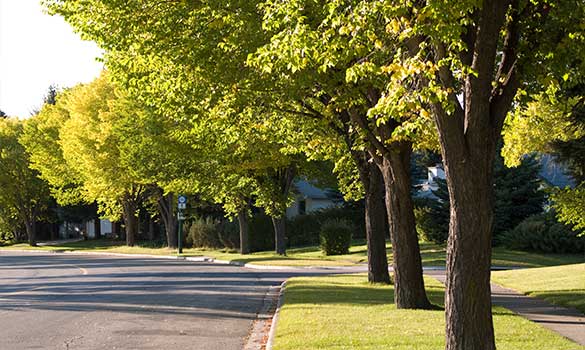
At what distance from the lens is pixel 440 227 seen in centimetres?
4450

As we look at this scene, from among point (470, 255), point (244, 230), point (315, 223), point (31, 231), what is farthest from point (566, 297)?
point (31, 231)

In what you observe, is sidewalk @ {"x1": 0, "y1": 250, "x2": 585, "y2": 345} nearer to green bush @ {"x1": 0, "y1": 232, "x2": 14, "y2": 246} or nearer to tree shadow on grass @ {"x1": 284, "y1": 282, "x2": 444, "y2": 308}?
tree shadow on grass @ {"x1": 284, "y1": 282, "x2": 444, "y2": 308}

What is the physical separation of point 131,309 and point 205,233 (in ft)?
122

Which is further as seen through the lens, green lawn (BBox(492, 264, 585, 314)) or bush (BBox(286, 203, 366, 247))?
bush (BBox(286, 203, 366, 247))

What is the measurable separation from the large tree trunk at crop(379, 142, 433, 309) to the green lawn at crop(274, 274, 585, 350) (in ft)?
1.59

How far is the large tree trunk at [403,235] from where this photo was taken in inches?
614

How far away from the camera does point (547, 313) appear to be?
15445mm

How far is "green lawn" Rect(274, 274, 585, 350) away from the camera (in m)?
10.9

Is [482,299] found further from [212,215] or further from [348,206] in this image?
[212,215]

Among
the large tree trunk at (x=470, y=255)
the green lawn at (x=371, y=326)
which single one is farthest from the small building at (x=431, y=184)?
the large tree trunk at (x=470, y=255)

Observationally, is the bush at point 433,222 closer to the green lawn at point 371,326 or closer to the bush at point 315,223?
the bush at point 315,223

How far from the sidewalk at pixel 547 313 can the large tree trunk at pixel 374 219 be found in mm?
2964

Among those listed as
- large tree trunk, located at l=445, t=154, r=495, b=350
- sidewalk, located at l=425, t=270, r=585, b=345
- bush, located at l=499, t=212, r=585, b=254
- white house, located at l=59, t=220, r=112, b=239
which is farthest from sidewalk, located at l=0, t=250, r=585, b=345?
white house, located at l=59, t=220, r=112, b=239

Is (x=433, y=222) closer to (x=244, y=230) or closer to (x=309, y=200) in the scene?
(x=244, y=230)
